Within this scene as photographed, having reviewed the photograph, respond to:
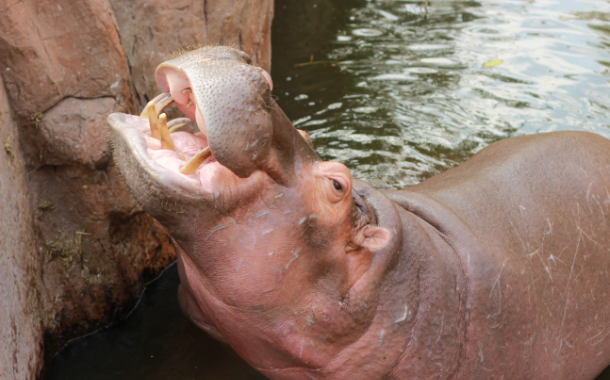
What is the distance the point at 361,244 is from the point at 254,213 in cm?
55

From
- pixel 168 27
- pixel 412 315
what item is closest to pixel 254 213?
pixel 412 315

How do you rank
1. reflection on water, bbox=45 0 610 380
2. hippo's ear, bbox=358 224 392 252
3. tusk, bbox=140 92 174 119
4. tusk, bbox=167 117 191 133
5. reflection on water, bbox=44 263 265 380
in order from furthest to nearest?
reflection on water, bbox=45 0 610 380 → reflection on water, bbox=44 263 265 380 → hippo's ear, bbox=358 224 392 252 → tusk, bbox=167 117 191 133 → tusk, bbox=140 92 174 119

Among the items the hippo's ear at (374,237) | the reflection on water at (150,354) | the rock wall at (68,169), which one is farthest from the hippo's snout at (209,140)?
the reflection on water at (150,354)

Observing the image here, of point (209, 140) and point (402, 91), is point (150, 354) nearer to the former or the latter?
point (209, 140)

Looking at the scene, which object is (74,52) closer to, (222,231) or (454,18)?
(222,231)

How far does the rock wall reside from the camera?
311 centimetres

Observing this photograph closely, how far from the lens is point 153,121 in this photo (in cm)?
217

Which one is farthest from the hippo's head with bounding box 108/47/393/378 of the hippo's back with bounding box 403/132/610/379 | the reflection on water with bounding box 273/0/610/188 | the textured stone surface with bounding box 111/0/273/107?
the reflection on water with bounding box 273/0/610/188

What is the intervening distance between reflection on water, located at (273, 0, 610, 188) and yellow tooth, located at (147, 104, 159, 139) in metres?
3.16

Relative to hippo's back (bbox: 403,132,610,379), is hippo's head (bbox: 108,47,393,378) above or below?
above

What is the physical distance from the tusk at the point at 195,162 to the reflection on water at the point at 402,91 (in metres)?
1.84

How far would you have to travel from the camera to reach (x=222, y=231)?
224cm

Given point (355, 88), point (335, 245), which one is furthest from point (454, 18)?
point (335, 245)

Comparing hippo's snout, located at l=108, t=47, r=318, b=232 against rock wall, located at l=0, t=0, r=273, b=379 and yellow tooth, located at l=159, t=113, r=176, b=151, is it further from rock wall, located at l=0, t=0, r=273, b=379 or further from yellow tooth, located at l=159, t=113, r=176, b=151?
rock wall, located at l=0, t=0, r=273, b=379
